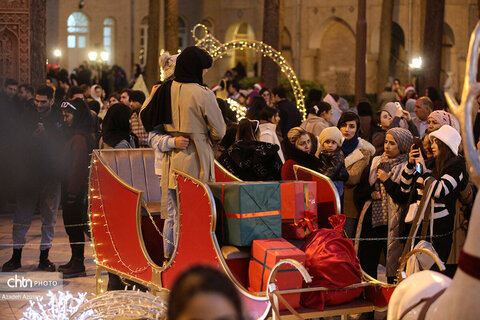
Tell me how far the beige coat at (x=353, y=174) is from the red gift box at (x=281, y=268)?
2.69 metres

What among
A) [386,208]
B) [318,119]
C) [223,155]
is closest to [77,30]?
[318,119]

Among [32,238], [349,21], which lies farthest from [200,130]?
[349,21]

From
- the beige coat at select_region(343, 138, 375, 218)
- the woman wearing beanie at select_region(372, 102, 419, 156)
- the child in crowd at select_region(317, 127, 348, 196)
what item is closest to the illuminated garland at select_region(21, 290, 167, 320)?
the child in crowd at select_region(317, 127, 348, 196)

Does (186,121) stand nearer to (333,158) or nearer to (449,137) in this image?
(333,158)

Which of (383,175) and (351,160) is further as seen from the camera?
(351,160)

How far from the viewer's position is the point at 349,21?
35844mm

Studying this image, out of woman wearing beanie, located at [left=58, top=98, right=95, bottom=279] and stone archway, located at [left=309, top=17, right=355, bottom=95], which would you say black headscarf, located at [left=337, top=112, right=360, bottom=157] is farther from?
stone archway, located at [left=309, top=17, right=355, bottom=95]

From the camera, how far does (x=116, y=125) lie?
8758mm

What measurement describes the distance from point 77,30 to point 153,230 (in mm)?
32208

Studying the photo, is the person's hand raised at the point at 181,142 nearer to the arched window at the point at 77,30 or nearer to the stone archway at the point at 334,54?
the stone archway at the point at 334,54

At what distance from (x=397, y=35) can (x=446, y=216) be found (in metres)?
32.2

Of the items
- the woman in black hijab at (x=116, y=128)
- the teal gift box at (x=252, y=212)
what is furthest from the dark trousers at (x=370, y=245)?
the woman in black hijab at (x=116, y=128)

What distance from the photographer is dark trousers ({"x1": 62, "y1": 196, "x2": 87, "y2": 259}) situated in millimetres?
8562

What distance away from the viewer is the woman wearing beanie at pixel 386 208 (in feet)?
23.1
